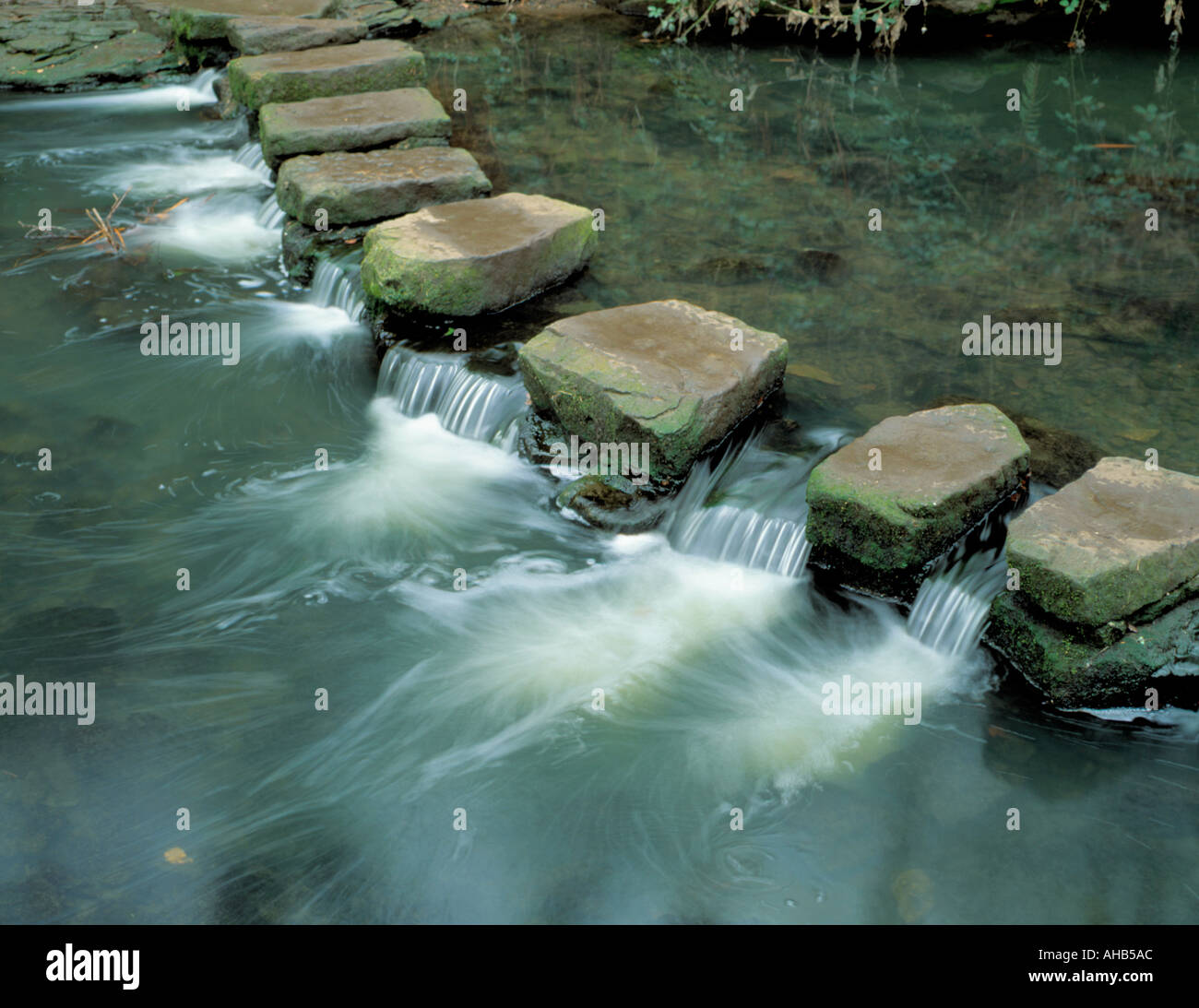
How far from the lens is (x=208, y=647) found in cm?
449

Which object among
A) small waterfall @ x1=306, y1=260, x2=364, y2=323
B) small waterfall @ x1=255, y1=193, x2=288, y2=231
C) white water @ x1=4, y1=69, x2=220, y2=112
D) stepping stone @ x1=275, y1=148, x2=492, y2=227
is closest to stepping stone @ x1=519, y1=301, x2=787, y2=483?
small waterfall @ x1=306, y1=260, x2=364, y2=323

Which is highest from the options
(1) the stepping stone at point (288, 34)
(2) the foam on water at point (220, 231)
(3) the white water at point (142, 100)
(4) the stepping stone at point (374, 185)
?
(1) the stepping stone at point (288, 34)

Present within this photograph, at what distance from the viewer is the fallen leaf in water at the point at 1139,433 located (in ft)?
16.7

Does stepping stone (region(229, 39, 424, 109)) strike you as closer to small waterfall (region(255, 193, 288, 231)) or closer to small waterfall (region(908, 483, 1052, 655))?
small waterfall (region(255, 193, 288, 231))

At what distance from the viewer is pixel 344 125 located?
25.1ft

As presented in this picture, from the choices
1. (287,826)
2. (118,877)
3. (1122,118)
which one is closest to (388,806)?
(287,826)

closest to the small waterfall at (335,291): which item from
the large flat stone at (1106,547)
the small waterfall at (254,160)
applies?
the small waterfall at (254,160)

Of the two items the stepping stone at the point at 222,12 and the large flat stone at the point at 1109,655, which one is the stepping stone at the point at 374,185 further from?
the large flat stone at the point at 1109,655

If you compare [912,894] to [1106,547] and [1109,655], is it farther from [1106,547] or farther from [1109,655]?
[1106,547]

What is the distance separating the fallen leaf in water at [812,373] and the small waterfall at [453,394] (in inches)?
54.3

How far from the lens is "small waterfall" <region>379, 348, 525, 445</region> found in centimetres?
571

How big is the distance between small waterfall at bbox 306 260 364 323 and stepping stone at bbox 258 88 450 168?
1.10 meters

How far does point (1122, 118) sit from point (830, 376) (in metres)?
4.96

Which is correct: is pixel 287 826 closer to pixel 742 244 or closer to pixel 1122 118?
pixel 742 244
